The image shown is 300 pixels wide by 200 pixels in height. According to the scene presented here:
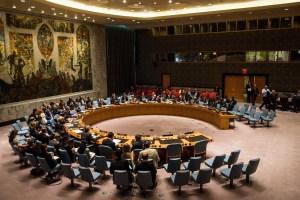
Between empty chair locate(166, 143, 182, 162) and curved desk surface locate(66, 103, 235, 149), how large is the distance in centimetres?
21

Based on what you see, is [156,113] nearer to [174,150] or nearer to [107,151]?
[174,150]

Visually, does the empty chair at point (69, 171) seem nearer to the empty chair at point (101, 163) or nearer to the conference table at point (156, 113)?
the empty chair at point (101, 163)

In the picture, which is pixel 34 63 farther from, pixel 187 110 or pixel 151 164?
pixel 151 164

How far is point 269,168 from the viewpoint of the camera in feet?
27.0

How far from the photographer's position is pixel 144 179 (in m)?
6.32

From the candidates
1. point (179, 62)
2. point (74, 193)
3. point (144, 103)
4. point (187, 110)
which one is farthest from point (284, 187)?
point (179, 62)

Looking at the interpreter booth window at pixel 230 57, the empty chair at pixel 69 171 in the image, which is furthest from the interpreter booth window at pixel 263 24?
the empty chair at pixel 69 171

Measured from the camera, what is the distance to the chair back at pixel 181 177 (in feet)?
20.9

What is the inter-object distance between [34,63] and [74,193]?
10731mm

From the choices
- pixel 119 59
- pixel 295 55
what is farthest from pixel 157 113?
pixel 295 55

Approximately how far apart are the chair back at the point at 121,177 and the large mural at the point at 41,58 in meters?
10.2

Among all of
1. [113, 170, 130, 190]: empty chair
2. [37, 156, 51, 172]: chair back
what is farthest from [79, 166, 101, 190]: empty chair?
[37, 156, 51, 172]: chair back

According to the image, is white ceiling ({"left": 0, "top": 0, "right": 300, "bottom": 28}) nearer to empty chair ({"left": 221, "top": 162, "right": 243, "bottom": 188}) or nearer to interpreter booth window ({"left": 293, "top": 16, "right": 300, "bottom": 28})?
A: interpreter booth window ({"left": 293, "top": 16, "right": 300, "bottom": 28})

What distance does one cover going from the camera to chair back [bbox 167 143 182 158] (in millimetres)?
8079
